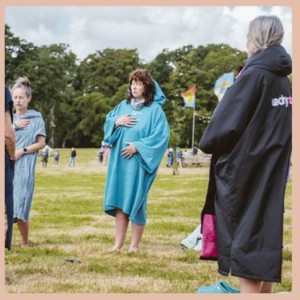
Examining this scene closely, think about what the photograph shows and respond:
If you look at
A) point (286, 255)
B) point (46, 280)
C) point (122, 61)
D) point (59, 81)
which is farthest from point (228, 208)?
point (122, 61)

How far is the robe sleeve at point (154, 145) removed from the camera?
679 cm

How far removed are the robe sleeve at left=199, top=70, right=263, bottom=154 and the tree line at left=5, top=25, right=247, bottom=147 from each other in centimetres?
5313

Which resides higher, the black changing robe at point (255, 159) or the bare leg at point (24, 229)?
the black changing robe at point (255, 159)

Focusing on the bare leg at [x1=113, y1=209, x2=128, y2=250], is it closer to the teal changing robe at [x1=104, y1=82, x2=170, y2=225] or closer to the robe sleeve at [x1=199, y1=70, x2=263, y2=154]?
the teal changing robe at [x1=104, y1=82, x2=170, y2=225]

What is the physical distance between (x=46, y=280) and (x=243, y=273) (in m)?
1.80

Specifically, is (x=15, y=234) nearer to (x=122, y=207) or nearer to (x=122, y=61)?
(x=122, y=207)

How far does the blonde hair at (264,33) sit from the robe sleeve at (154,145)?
8.72ft

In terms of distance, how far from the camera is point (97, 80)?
7569cm

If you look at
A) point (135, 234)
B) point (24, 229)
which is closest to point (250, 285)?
point (135, 234)

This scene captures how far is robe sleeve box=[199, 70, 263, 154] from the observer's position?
4.14 m

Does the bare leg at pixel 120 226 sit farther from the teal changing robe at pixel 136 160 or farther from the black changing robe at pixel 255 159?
the black changing robe at pixel 255 159

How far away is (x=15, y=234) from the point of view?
8.30 metres

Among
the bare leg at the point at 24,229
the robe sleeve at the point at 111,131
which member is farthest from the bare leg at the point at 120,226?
the bare leg at the point at 24,229

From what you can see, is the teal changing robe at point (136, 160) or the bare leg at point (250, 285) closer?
the bare leg at point (250, 285)
